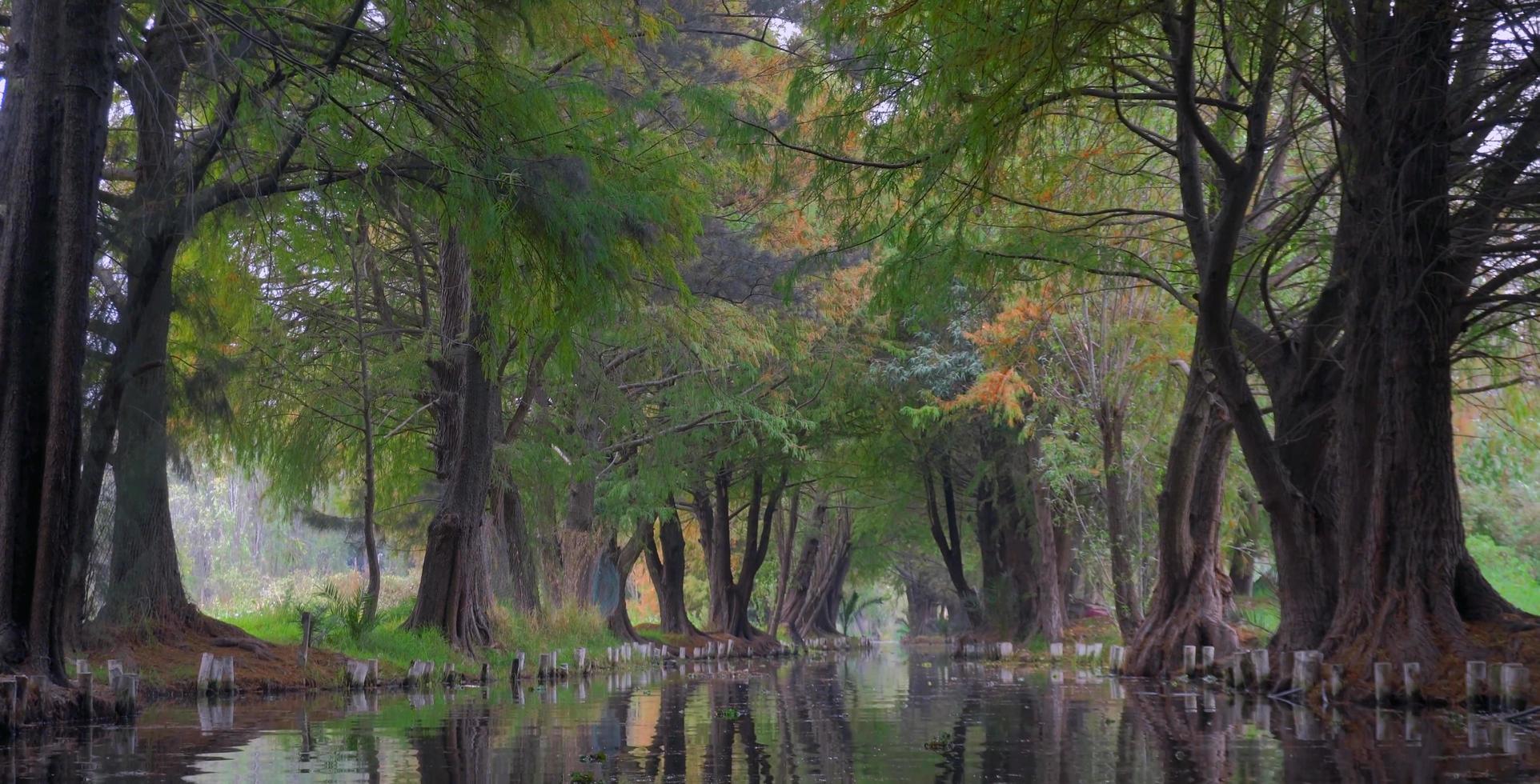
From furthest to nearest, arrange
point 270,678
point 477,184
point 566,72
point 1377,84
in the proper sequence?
1. point 566,72
2. point 270,678
3. point 1377,84
4. point 477,184

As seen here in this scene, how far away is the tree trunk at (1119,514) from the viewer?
67.9ft

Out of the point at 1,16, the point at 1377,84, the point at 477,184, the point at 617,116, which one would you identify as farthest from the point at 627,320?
the point at 1377,84

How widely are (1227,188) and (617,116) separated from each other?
5.53 meters

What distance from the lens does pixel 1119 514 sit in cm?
2119

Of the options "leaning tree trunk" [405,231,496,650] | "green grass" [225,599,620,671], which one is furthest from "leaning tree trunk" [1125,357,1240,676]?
"leaning tree trunk" [405,231,496,650]

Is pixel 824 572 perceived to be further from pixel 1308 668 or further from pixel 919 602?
pixel 1308 668

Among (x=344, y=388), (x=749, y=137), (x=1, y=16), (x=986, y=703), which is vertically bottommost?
(x=986, y=703)

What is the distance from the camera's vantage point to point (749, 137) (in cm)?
1073

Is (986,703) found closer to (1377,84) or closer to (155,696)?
(1377,84)

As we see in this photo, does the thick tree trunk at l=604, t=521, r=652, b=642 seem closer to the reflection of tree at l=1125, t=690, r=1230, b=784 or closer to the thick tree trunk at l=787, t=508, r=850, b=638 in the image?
the thick tree trunk at l=787, t=508, r=850, b=638

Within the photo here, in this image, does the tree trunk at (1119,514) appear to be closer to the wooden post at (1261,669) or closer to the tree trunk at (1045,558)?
the tree trunk at (1045,558)

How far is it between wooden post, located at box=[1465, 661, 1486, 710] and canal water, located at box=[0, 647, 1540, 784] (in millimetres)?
241

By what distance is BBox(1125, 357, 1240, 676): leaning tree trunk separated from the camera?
1634cm

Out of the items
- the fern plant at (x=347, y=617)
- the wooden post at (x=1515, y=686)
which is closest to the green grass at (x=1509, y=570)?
the wooden post at (x=1515, y=686)
